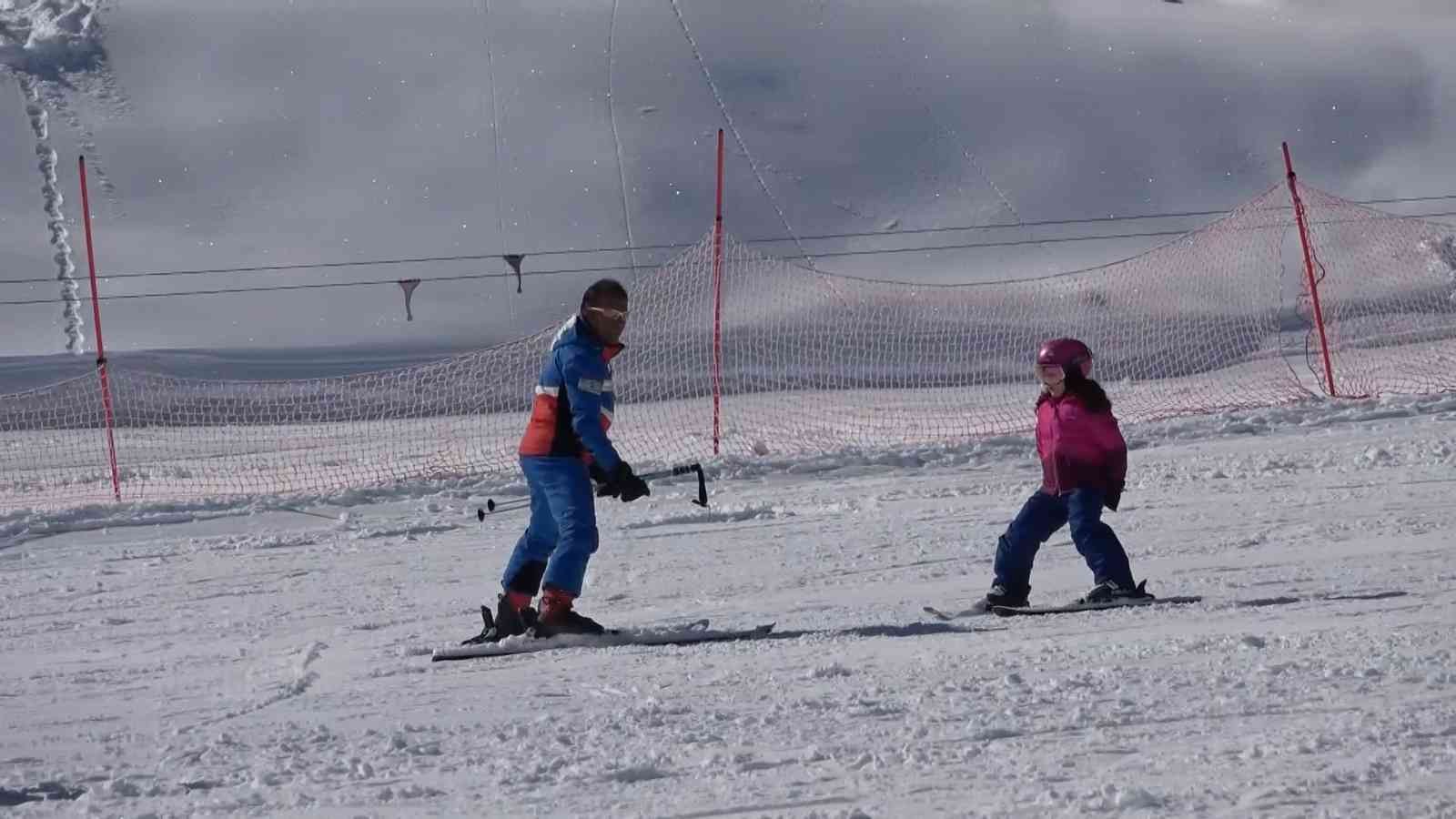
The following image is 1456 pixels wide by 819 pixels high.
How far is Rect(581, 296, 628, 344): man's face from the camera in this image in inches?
228

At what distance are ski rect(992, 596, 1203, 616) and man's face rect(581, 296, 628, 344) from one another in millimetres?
1761

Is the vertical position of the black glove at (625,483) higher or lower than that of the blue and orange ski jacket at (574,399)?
lower

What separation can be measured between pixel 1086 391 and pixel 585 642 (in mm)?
2024

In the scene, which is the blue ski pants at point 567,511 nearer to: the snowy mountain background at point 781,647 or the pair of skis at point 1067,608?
the snowy mountain background at point 781,647

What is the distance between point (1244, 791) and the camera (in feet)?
11.5

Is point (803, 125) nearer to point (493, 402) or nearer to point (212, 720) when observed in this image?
point (493, 402)

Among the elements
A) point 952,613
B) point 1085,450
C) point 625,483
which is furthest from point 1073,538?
point 625,483

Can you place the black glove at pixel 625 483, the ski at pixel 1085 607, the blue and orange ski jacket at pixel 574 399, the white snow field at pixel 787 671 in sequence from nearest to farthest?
the white snow field at pixel 787 671 → the black glove at pixel 625 483 → the blue and orange ski jacket at pixel 574 399 → the ski at pixel 1085 607

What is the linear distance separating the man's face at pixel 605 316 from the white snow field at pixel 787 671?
109 centimetres

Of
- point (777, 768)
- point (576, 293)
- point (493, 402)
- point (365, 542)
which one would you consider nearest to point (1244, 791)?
point (777, 768)

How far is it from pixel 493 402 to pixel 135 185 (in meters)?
36.1

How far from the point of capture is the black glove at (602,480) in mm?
5633

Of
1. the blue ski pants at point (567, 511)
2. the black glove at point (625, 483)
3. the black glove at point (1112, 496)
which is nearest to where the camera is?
the black glove at point (625, 483)

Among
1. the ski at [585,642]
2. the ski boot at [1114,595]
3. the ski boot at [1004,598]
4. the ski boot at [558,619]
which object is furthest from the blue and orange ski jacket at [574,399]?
the ski boot at [1114,595]
